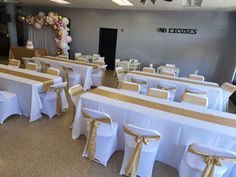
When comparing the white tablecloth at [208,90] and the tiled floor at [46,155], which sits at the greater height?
the white tablecloth at [208,90]

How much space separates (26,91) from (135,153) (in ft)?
8.17

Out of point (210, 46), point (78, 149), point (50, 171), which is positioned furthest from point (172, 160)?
point (210, 46)

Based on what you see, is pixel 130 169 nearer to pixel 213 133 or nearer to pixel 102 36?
pixel 213 133

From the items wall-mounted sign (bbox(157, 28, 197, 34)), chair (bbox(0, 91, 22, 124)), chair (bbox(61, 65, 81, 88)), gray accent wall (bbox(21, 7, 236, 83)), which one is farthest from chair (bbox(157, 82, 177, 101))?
wall-mounted sign (bbox(157, 28, 197, 34))

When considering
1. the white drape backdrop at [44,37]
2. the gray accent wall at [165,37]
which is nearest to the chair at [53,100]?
the gray accent wall at [165,37]

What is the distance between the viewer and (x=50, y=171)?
2301 mm

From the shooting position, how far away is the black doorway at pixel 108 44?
8609 millimetres

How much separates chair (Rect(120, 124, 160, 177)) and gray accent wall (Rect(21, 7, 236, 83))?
5.80 m

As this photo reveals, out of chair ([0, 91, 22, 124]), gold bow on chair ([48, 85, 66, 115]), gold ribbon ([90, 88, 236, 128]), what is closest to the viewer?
gold ribbon ([90, 88, 236, 128])

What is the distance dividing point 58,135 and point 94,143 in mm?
1023

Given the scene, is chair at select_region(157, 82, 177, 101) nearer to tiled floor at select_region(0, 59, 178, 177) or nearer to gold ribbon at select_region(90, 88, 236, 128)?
gold ribbon at select_region(90, 88, 236, 128)

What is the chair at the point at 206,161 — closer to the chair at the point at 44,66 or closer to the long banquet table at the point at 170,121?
the long banquet table at the point at 170,121

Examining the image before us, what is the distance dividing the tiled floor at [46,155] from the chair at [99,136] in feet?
0.42

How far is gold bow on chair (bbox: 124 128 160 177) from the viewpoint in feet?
6.46
